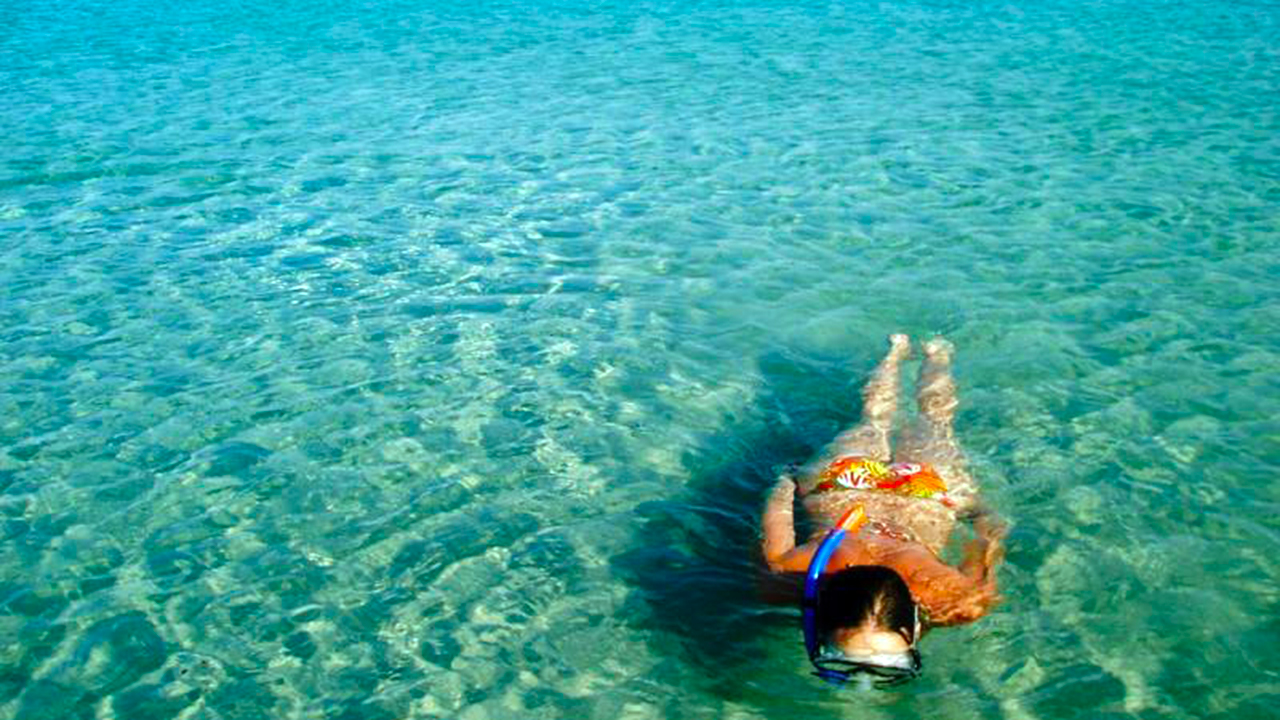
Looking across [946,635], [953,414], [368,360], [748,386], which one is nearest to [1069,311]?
[953,414]

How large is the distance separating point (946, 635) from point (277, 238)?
7078 millimetres

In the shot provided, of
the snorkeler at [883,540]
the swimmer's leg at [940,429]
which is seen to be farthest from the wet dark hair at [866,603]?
the swimmer's leg at [940,429]

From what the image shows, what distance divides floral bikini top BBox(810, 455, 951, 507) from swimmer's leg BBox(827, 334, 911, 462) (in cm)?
32

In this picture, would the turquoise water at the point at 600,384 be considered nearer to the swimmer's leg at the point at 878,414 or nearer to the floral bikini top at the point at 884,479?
the swimmer's leg at the point at 878,414

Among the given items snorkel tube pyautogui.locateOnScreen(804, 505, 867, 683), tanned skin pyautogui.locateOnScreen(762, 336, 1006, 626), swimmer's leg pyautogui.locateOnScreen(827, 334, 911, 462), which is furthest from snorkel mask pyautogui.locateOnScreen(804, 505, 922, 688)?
swimmer's leg pyautogui.locateOnScreen(827, 334, 911, 462)

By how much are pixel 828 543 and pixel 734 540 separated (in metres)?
1.37

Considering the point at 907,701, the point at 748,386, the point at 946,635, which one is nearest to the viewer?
the point at 907,701

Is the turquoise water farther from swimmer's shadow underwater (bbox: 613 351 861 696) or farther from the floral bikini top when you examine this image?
the floral bikini top

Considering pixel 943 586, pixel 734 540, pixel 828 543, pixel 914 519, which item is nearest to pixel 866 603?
pixel 828 543

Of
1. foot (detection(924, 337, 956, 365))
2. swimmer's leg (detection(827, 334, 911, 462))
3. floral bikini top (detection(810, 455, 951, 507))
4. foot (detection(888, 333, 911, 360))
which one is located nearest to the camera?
floral bikini top (detection(810, 455, 951, 507))

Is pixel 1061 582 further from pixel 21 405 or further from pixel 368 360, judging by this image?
pixel 21 405

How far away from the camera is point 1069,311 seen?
8094 millimetres

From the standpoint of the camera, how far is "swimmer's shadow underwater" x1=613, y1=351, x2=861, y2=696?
4.82 m

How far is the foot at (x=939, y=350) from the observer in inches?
287
